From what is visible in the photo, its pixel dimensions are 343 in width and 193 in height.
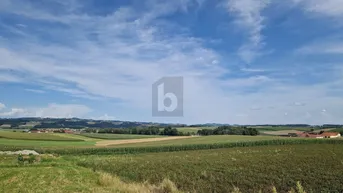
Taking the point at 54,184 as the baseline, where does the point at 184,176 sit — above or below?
below

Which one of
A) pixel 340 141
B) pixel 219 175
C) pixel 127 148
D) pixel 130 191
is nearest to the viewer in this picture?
pixel 130 191

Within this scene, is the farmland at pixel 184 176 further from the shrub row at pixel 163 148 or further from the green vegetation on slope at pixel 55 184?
the shrub row at pixel 163 148

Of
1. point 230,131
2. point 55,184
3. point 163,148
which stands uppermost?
point 230,131

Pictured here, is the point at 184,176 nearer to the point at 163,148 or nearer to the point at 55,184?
the point at 55,184

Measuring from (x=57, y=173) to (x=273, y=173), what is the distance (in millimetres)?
15257

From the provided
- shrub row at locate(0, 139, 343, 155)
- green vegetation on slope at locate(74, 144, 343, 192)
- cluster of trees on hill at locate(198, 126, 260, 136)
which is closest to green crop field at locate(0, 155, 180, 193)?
green vegetation on slope at locate(74, 144, 343, 192)

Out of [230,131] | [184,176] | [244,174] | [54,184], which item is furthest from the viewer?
[230,131]

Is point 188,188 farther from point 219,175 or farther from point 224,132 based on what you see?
point 224,132

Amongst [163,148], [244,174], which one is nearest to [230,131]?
[163,148]

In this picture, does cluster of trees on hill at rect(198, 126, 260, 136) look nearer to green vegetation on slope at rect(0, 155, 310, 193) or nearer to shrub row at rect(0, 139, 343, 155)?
shrub row at rect(0, 139, 343, 155)

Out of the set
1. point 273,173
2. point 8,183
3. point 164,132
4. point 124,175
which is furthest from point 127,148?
point 164,132

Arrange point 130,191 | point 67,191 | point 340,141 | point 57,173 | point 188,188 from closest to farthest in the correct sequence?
1. point 67,191
2. point 130,191
3. point 57,173
4. point 188,188
5. point 340,141

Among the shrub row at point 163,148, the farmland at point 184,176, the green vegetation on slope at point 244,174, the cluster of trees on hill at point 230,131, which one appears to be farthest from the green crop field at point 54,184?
the cluster of trees on hill at point 230,131

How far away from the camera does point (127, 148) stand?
5006cm
